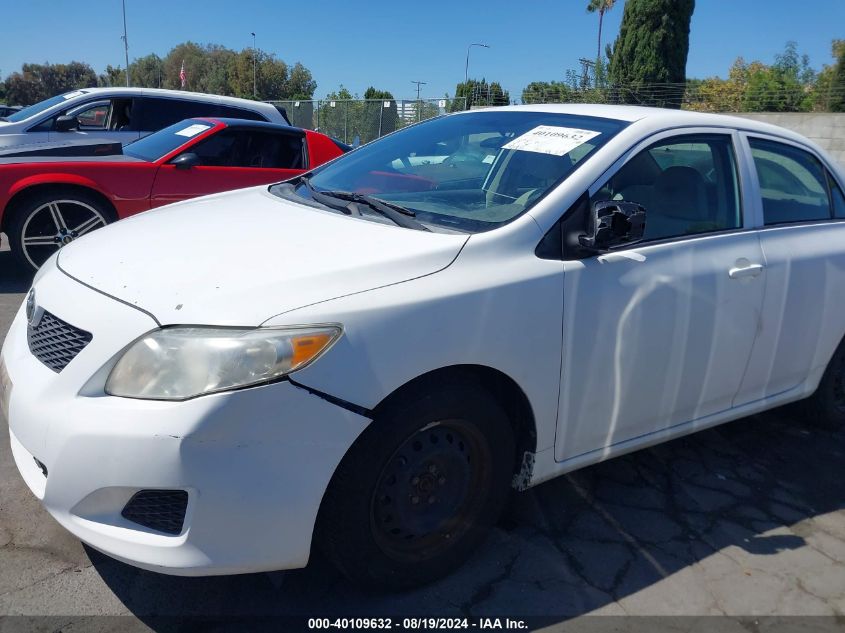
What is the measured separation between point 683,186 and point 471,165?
0.94m

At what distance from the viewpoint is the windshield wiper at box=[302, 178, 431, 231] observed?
2691 mm

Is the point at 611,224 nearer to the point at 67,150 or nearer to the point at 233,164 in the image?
the point at 233,164

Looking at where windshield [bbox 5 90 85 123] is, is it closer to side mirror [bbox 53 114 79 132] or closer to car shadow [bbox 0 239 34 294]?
side mirror [bbox 53 114 79 132]

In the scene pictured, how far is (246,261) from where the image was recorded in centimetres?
236

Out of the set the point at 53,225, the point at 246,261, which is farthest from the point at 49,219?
the point at 246,261

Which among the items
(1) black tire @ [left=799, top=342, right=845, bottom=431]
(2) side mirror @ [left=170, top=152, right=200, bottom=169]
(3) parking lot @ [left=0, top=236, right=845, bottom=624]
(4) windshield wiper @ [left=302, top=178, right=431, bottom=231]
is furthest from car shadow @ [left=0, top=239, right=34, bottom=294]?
(1) black tire @ [left=799, top=342, right=845, bottom=431]

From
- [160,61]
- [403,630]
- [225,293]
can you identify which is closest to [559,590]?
[403,630]

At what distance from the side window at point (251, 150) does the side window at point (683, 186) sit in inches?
185

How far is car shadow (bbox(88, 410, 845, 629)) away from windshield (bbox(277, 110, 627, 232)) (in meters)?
1.29

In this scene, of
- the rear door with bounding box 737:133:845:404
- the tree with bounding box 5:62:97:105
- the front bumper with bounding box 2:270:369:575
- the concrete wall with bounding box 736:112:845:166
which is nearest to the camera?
the front bumper with bounding box 2:270:369:575

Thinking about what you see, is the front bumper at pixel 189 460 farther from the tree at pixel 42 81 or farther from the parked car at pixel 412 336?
the tree at pixel 42 81

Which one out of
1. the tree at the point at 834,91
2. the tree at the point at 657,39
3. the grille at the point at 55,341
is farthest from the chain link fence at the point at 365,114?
the grille at the point at 55,341

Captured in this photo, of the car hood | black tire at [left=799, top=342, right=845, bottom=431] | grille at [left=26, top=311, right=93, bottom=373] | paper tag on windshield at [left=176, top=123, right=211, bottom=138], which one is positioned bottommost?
black tire at [left=799, top=342, right=845, bottom=431]

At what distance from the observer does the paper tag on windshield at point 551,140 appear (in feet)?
9.73
